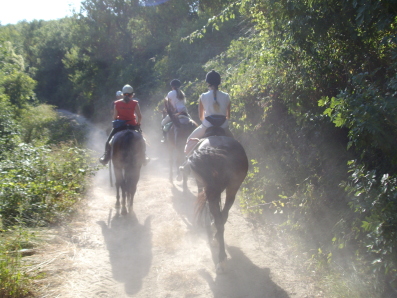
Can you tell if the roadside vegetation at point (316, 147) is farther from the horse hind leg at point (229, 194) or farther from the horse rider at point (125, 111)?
the horse rider at point (125, 111)

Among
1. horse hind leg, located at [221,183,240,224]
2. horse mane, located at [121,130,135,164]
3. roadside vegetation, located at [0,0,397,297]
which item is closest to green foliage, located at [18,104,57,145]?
roadside vegetation, located at [0,0,397,297]

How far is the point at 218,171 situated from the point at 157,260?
1658 mm

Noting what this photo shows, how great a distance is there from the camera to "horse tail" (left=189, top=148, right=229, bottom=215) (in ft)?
15.5

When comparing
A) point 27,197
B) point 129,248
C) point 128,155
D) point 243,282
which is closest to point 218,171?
point 243,282

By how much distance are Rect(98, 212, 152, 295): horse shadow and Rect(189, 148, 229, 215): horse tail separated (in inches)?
55.6

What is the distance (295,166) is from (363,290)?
2792mm

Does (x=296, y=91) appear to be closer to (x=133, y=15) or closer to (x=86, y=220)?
(x=86, y=220)

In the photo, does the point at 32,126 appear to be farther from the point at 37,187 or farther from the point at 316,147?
the point at 316,147

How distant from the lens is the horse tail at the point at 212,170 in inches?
186

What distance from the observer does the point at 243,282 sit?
440 cm

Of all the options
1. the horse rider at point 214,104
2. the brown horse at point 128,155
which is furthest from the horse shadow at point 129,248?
the horse rider at point 214,104

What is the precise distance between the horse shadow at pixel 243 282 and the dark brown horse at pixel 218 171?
189 mm

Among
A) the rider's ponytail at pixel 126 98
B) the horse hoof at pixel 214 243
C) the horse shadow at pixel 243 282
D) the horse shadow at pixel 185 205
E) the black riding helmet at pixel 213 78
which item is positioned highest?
the rider's ponytail at pixel 126 98

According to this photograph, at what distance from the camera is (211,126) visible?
5648 millimetres
